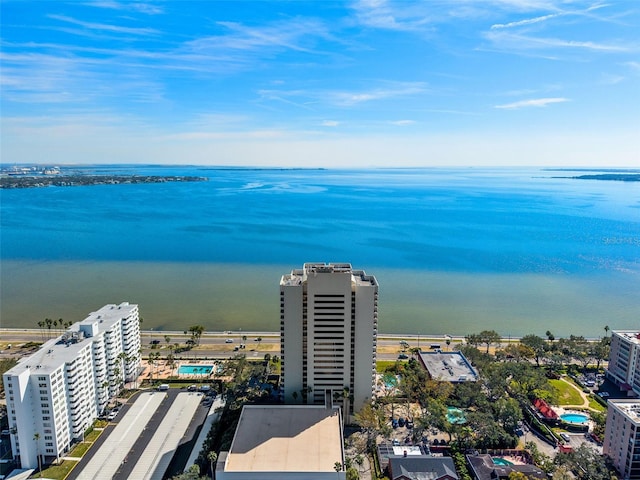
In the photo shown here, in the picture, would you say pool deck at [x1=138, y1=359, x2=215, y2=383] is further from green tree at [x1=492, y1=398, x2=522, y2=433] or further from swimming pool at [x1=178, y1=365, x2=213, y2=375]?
green tree at [x1=492, y1=398, x2=522, y2=433]

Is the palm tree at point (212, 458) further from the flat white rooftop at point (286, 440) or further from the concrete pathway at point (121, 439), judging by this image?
the concrete pathway at point (121, 439)

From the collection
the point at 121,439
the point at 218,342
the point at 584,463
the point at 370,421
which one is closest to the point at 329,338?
the point at 370,421

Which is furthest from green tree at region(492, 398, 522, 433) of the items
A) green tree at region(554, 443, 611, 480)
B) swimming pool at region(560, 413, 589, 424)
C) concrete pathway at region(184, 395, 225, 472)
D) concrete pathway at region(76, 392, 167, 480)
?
concrete pathway at region(76, 392, 167, 480)

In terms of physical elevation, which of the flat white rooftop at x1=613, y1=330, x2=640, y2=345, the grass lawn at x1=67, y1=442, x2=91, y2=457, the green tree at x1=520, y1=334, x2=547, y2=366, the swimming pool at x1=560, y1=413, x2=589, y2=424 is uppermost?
the flat white rooftop at x1=613, y1=330, x2=640, y2=345

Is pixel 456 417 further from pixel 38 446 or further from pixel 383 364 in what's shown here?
pixel 38 446

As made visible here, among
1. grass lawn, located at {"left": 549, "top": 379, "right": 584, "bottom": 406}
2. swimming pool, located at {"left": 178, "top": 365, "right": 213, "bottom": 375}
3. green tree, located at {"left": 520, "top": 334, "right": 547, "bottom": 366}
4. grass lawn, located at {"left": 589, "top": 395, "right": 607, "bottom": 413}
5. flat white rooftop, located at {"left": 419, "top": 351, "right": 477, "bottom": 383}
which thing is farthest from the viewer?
green tree, located at {"left": 520, "top": 334, "right": 547, "bottom": 366}

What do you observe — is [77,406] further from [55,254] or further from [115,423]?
[55,254]
